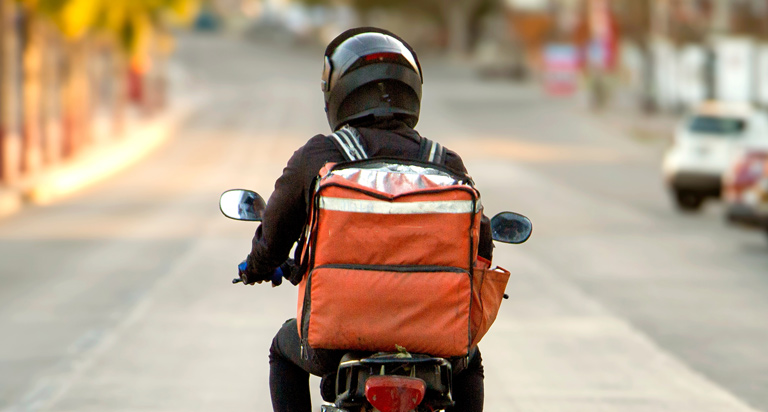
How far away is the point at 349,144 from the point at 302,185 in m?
0.19

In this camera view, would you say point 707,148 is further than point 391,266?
Yes

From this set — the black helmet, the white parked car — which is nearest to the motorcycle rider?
the black helmet

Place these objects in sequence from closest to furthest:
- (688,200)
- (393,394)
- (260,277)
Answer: (393,394) < (260,277) < (688,200)

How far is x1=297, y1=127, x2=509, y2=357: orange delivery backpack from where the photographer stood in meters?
3.61

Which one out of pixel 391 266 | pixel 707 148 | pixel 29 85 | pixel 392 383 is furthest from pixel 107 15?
pixel 392 383

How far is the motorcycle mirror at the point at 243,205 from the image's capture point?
13.4ft

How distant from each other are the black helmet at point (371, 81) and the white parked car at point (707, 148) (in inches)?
651

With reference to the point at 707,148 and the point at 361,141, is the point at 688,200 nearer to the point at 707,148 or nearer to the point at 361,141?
the point at 707,148

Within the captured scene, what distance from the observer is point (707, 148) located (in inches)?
807

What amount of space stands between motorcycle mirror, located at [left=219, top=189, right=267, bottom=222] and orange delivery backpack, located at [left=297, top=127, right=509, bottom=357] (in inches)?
19.0

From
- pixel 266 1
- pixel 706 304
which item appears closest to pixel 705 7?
pixel 706 304

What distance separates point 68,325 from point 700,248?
837 centimetres

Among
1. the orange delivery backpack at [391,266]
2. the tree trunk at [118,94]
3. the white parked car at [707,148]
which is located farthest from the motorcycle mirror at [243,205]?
the tree trunk at [118,94]

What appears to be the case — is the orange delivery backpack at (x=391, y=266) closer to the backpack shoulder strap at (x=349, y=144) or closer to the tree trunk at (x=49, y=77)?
the backpack shoulder strap at (x=349, y=144)
